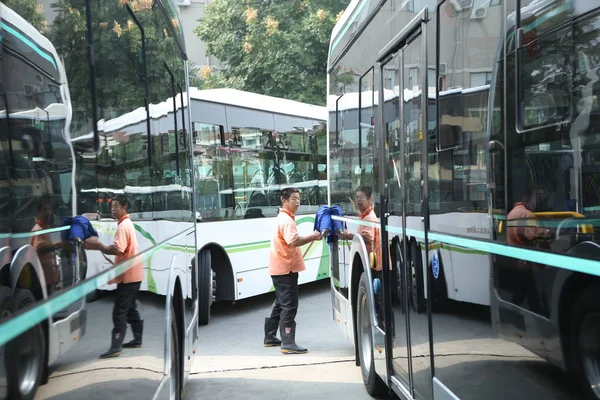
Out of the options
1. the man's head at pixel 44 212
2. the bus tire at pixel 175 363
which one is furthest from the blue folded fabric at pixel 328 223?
the man's head at pixel 44 212

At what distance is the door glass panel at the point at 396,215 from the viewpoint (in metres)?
5.23

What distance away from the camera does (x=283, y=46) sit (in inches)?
866

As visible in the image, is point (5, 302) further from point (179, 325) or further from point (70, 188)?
point (179, 325)

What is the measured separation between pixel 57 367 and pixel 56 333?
121 mm

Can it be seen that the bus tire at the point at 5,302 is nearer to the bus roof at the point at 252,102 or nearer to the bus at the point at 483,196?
the bus at the point at 483,196

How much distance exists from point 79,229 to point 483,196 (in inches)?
71.5

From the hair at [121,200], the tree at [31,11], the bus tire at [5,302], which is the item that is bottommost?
the bus tire at [5,302]

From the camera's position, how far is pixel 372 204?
6098 mm

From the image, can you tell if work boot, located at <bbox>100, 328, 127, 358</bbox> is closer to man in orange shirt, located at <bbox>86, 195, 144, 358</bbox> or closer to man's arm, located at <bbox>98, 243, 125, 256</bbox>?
man in orange shirt, located at <bbox>86, 195, 144, 358</bbox>

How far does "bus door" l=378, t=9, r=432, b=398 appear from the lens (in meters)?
4.65

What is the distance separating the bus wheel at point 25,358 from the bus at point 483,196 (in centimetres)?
171

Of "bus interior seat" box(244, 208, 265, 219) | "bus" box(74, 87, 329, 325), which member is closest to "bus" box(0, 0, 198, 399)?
"bus" box(74, 87, 329, 325)

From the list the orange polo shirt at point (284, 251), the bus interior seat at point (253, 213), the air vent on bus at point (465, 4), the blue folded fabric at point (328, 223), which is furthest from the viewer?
the bus interior seat at point (253, 213)

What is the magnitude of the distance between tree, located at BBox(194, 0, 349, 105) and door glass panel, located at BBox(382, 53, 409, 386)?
16.1 meters
